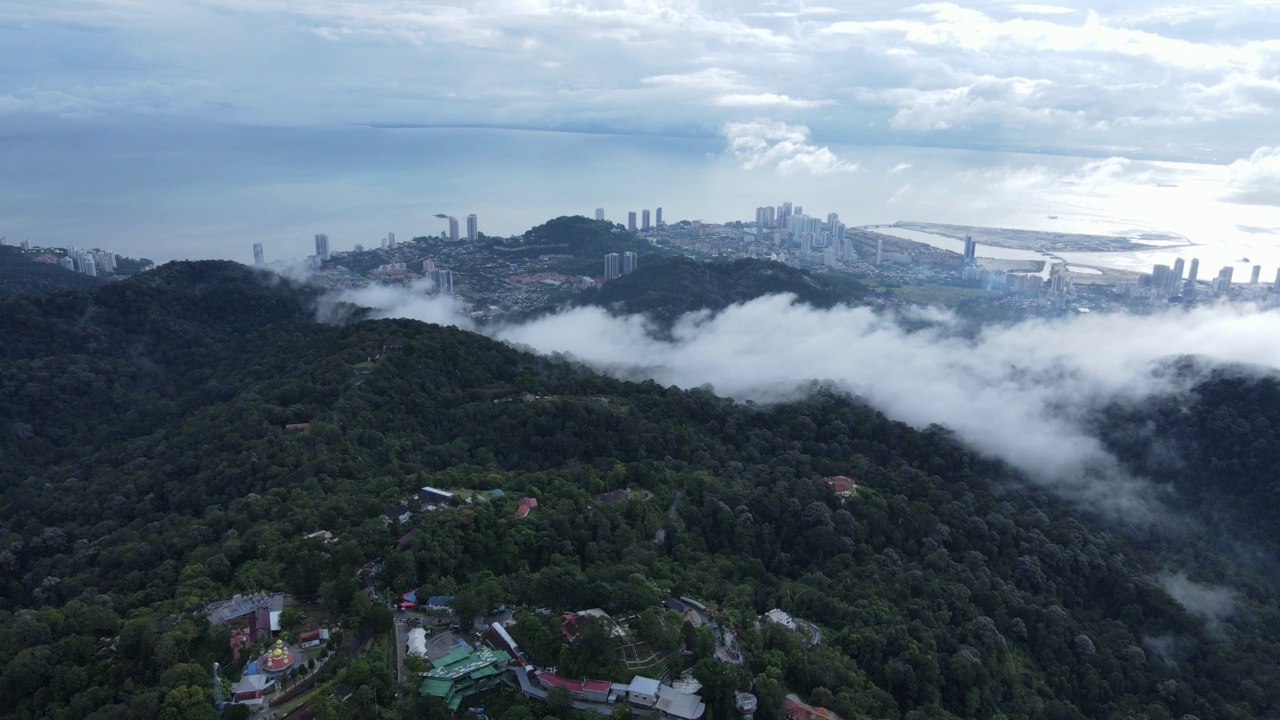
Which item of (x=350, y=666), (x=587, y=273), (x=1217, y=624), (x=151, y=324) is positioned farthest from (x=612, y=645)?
(x=587, y=273)

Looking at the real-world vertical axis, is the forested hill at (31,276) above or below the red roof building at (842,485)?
above

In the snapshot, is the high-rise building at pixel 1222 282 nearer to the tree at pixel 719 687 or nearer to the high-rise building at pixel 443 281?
the high-rise building at pixel 443 281

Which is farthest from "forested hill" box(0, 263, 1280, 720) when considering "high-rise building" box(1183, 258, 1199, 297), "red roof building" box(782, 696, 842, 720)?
"high-rise building" box(1183, 258, 1199, 297)

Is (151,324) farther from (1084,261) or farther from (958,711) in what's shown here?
(1084,261)

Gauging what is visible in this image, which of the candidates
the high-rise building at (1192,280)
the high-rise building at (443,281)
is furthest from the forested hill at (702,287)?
the high-rise building at (1192,280)

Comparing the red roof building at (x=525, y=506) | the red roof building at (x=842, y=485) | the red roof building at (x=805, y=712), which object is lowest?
the red roof building at (x=805, y=712)

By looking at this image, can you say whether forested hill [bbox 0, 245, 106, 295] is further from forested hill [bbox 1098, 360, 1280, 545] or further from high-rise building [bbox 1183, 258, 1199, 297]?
high-rise building [bbox 1183, 258, 1199, 297]
